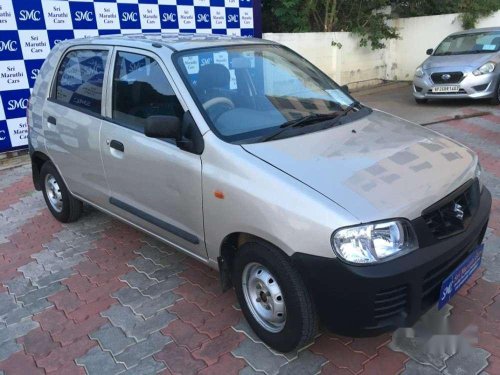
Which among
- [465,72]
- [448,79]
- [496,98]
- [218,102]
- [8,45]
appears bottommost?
[496,98]

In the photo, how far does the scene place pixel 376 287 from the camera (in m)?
2.18

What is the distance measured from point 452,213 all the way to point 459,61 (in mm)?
8204

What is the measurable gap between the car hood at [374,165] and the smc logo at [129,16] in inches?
230

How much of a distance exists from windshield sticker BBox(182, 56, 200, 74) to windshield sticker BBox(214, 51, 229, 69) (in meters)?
0.14

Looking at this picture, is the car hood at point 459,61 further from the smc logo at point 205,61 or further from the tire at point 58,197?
the tire at point 58,197

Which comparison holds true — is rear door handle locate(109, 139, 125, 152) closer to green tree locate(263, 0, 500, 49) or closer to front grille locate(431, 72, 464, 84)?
front grille locate(431, 72, 464, 84)

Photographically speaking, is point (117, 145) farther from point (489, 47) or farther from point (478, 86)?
point (489, 47)

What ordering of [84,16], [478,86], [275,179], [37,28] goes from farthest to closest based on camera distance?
[478,86]
[84,16]
[37,28]
[275,179]

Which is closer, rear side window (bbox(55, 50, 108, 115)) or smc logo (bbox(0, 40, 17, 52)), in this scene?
rear side window (bbox(55, 50, 108, 115))

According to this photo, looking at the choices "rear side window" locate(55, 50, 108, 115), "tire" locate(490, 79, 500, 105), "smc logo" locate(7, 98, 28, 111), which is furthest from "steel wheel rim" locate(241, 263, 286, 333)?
"tire" locate(490, 79, 500, 105)

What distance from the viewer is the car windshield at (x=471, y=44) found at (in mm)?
9969

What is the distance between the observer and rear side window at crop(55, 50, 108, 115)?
12.2 feet

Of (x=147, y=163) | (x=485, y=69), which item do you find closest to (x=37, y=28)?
(x=147, y=163)

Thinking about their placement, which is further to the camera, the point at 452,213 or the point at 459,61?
the point at 459,61
